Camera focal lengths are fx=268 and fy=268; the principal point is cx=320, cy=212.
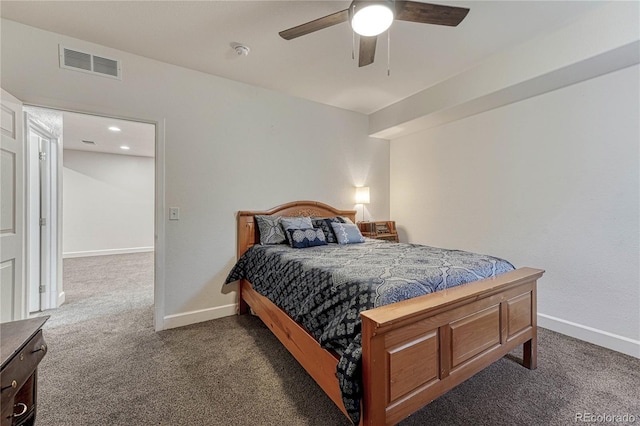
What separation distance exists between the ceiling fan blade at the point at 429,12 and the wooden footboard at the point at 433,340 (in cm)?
162

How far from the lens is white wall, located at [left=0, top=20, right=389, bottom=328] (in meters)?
2.26

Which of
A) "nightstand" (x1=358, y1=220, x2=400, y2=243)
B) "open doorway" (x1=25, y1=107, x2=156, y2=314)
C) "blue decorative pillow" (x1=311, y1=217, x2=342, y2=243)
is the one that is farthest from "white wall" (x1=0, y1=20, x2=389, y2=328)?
"open doorway" (x1=25, y1=107, x2=156, y2=314)

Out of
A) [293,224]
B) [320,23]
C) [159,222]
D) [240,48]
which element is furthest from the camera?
[293,224]

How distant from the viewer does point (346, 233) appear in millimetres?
3066

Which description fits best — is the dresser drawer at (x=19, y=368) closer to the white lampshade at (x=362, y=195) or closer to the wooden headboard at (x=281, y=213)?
the wooden headboard at (x=281, y=213)

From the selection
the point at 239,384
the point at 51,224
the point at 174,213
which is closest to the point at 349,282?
the point at 239,384

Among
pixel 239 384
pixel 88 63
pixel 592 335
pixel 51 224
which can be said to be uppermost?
pixel 88 63

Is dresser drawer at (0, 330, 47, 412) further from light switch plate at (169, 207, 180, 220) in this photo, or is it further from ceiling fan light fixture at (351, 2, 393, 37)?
ceiling fan light fixture at (351, 2, 393, 37)

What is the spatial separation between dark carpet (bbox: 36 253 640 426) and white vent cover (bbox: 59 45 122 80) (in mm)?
2395

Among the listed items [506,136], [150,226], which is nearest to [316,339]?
[506,136]

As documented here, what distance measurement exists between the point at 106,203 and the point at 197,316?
214 inches

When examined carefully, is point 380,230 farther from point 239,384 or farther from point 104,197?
point 104,197

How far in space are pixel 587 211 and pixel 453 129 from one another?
165 centimetres

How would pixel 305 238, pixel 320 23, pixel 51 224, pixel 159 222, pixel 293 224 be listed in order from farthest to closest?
pixel 51 224
pixel 293 224
pixel 305 238
pixel 159 222
pixel 320 23
